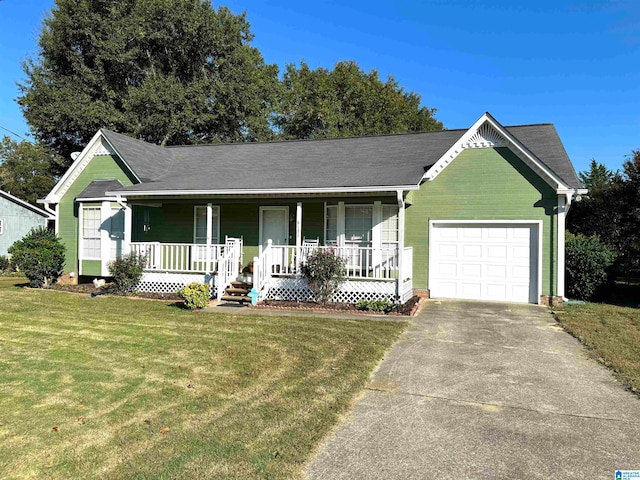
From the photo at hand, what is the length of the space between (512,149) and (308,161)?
6530 millimetres

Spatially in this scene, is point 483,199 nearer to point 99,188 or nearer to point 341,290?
point 341,290

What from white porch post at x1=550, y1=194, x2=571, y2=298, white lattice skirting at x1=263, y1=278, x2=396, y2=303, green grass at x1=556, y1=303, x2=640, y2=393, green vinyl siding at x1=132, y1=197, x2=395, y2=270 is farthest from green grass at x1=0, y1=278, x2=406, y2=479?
white porch post at x1=550, y1=194, x2=571, y2=298

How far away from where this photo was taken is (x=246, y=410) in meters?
4.64

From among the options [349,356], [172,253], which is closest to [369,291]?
[349,356]

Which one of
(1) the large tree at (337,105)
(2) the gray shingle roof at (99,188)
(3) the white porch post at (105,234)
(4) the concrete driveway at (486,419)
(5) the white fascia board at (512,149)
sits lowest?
(4) the concrete driveway at (486,419)

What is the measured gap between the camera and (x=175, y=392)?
515cm

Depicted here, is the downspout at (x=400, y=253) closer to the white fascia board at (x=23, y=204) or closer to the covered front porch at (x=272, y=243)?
the covered front porch at (x=272, y=243)

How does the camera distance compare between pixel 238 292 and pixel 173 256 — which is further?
pixel 173 256

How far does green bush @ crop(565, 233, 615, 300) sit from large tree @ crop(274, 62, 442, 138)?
23.4 metres

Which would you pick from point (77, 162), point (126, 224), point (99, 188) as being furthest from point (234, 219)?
point (77, 162)

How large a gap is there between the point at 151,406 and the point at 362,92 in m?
33.9

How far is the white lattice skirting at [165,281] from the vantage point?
13.4m

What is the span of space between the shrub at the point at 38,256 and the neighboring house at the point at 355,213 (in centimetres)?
72

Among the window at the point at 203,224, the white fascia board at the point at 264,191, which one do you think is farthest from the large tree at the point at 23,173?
the white fascia board at the point at 264,191
